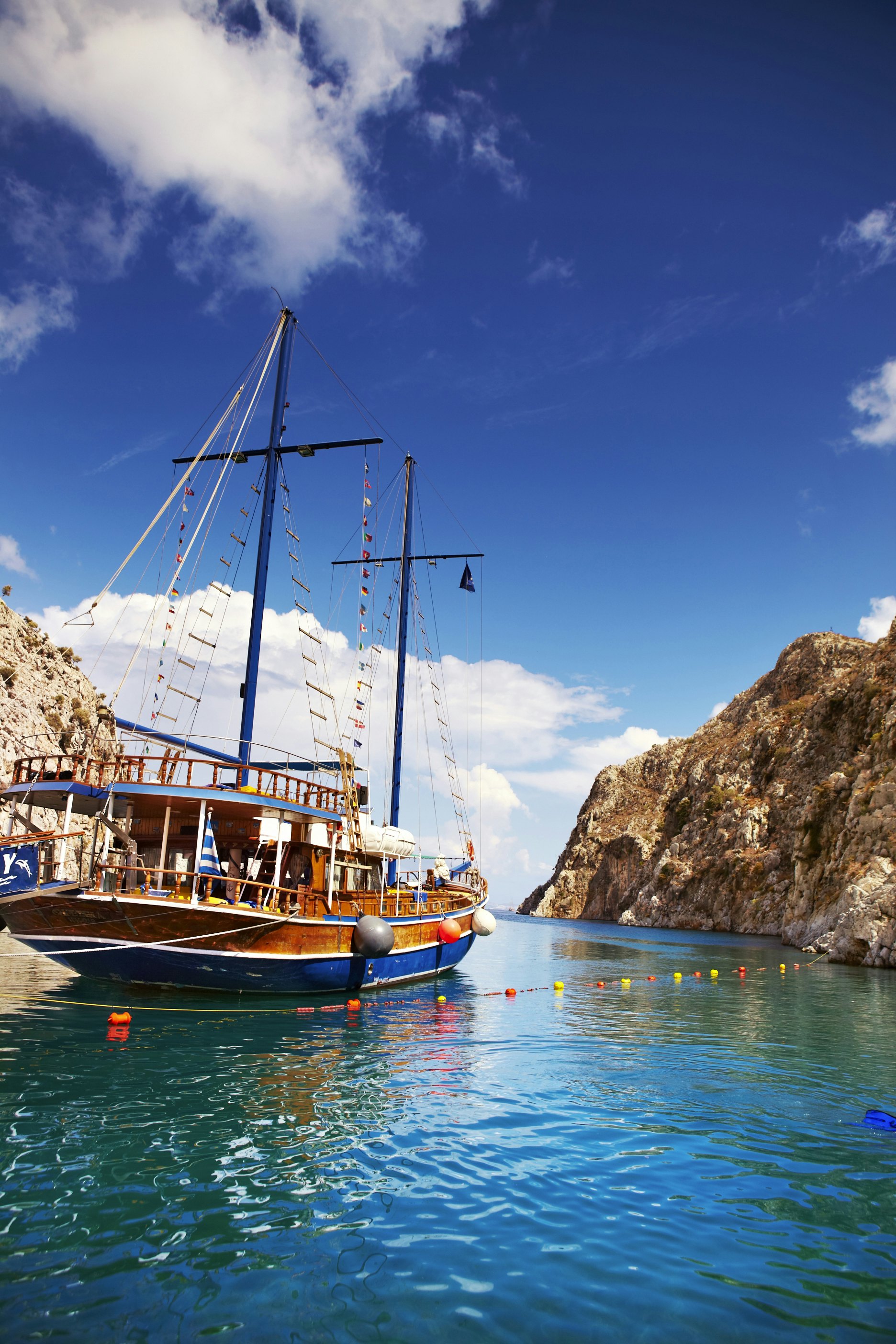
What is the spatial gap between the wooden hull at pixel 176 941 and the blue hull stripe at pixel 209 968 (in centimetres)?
3

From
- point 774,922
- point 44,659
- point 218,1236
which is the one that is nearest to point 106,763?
point 218,1236

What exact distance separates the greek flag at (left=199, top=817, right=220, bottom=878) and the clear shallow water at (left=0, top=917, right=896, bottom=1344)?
3642mm

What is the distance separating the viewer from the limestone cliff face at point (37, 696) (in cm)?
5912

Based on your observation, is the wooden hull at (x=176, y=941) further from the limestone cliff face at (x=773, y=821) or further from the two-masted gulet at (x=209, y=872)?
the limestone cliff face at (x=773, y=821)

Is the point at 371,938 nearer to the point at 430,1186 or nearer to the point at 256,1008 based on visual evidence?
the point at 256,1008

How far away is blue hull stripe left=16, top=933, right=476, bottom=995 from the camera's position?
1903 centimetres

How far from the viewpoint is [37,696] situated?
65.9m

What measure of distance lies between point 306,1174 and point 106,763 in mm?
14899

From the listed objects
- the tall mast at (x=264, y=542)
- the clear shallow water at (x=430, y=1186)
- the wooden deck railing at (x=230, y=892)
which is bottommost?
the clear shallow water at (x=430, y=1186)

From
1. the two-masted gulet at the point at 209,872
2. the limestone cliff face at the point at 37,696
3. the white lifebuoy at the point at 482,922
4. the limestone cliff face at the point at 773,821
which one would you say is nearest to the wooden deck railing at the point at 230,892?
the two-masted gulet at the point at 209,872

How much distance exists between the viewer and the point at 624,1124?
11.6 m

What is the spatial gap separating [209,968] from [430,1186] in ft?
41.1

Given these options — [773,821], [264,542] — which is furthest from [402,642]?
[773,821]

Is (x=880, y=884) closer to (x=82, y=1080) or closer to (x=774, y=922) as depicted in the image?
(x=82, y=1080)
